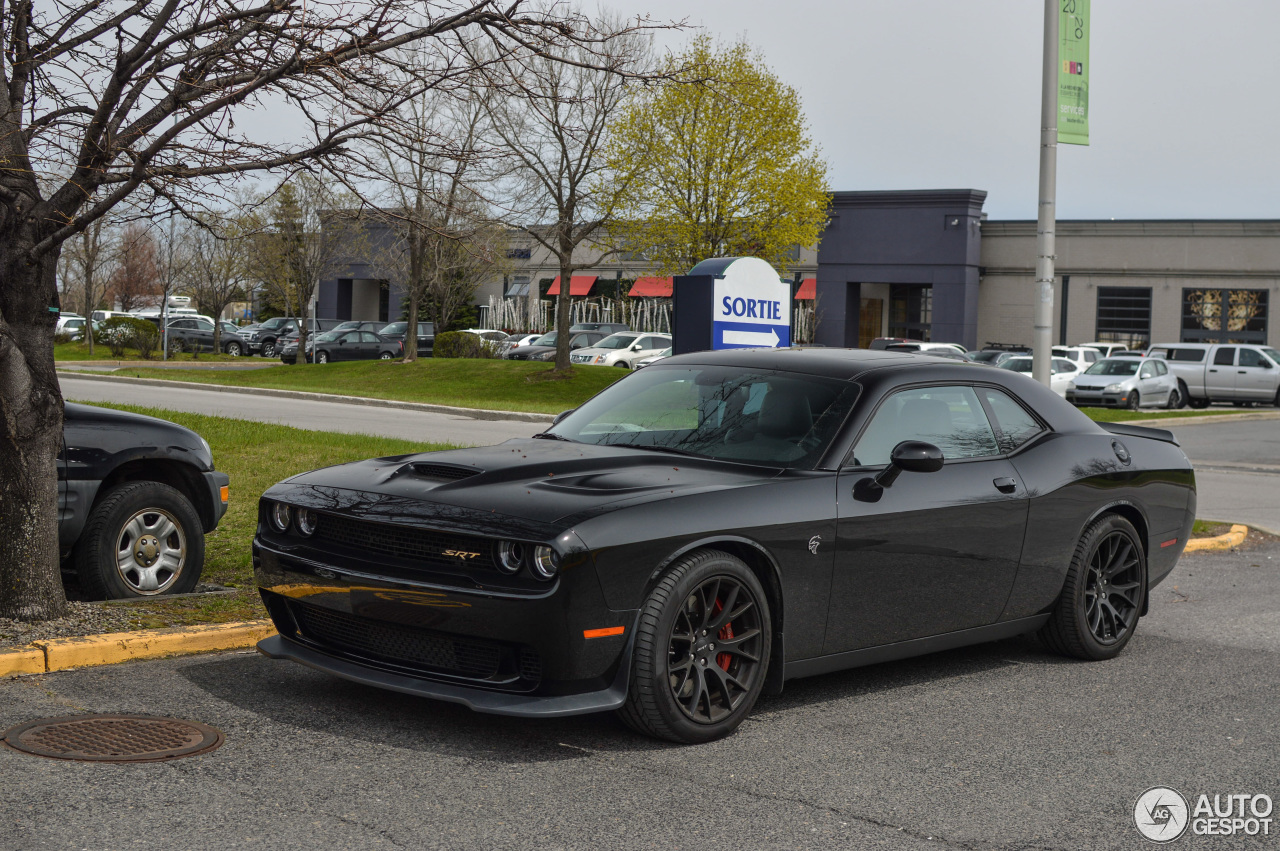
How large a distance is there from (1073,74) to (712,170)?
64.1 ft

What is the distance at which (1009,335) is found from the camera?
166ft

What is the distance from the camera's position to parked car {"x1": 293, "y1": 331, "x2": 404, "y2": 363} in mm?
46769

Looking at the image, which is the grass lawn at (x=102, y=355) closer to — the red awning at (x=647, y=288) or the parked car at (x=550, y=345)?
the parked car at (x=550, y=345)

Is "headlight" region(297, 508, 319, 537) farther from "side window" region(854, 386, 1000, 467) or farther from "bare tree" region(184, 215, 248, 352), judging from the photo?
"bare tree" region(184, 215, 248, 352)

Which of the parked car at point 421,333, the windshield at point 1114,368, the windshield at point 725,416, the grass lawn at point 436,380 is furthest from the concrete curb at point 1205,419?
the parked car at point 421,333

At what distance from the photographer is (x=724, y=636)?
5191 millimetres

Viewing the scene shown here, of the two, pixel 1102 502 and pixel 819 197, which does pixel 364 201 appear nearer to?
pixel 1102 502

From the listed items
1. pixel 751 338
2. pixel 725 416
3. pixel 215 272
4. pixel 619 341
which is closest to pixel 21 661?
pixel 725 416

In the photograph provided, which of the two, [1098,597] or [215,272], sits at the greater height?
[215,272]

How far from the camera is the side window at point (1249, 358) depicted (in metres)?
35.2

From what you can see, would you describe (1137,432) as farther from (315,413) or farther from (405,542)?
(315,413)

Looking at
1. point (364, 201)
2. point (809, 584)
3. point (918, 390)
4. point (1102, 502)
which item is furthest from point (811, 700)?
point (364, 201)
